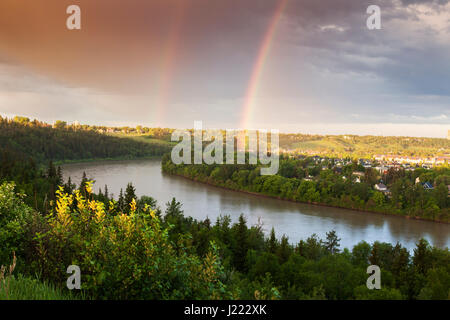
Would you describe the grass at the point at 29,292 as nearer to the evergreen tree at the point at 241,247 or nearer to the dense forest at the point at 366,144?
the evergreen tree at the point at 241,247

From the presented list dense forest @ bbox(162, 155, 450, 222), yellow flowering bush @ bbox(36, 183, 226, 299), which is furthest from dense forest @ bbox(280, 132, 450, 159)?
yellow flowering bush @ bbox(36, 183, 226, 299)

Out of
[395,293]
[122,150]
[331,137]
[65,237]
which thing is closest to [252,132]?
[122,150]

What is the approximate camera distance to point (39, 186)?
20.5 m

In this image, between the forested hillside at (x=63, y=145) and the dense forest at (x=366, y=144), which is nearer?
the forested hillside at (x=63, y=145)

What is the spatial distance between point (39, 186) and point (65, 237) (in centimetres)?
1988

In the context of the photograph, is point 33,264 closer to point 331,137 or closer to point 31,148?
point 31,148

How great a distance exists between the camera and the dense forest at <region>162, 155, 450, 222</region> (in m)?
26.9

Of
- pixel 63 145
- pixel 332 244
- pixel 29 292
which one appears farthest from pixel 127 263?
pixel 63 145
